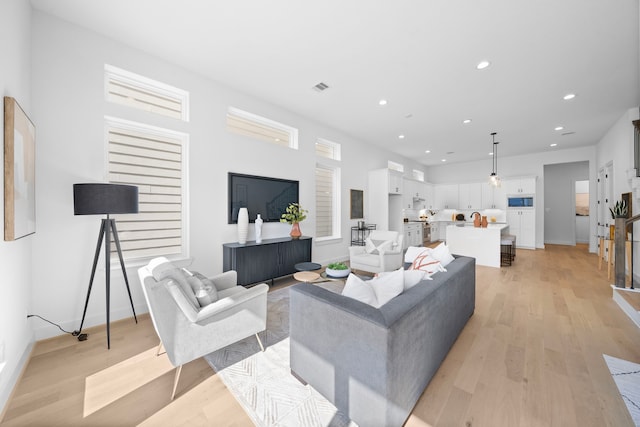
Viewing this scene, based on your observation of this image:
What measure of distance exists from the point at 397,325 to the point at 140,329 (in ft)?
9.03

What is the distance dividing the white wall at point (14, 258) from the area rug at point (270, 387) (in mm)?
1328

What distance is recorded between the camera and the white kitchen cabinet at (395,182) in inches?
257

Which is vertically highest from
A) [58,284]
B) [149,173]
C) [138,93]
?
[138,93]

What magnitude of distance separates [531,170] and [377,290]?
8926 mm

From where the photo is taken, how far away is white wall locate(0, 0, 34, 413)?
1646mm

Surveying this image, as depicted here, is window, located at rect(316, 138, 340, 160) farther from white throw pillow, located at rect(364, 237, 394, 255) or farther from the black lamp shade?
the black lamp shade

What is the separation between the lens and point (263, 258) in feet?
12.2

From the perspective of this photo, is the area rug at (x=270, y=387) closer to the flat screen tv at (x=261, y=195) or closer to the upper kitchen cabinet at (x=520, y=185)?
the flat screen tv at (x=261, y=195)

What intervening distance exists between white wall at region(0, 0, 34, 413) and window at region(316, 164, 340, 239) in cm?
407

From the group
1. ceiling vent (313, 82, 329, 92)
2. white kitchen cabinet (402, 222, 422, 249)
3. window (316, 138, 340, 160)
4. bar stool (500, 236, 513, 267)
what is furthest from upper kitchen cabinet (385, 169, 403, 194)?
ceiling vent (313, 82, 329, 92)

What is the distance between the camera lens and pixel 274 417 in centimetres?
148

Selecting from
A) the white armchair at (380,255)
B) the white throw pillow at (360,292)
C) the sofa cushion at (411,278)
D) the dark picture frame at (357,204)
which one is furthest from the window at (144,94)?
the dark picture frame at (357,204)

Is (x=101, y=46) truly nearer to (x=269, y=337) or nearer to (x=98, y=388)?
(x=98, y=388)

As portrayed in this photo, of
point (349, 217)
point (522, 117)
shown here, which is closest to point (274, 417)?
point (349, 217)
